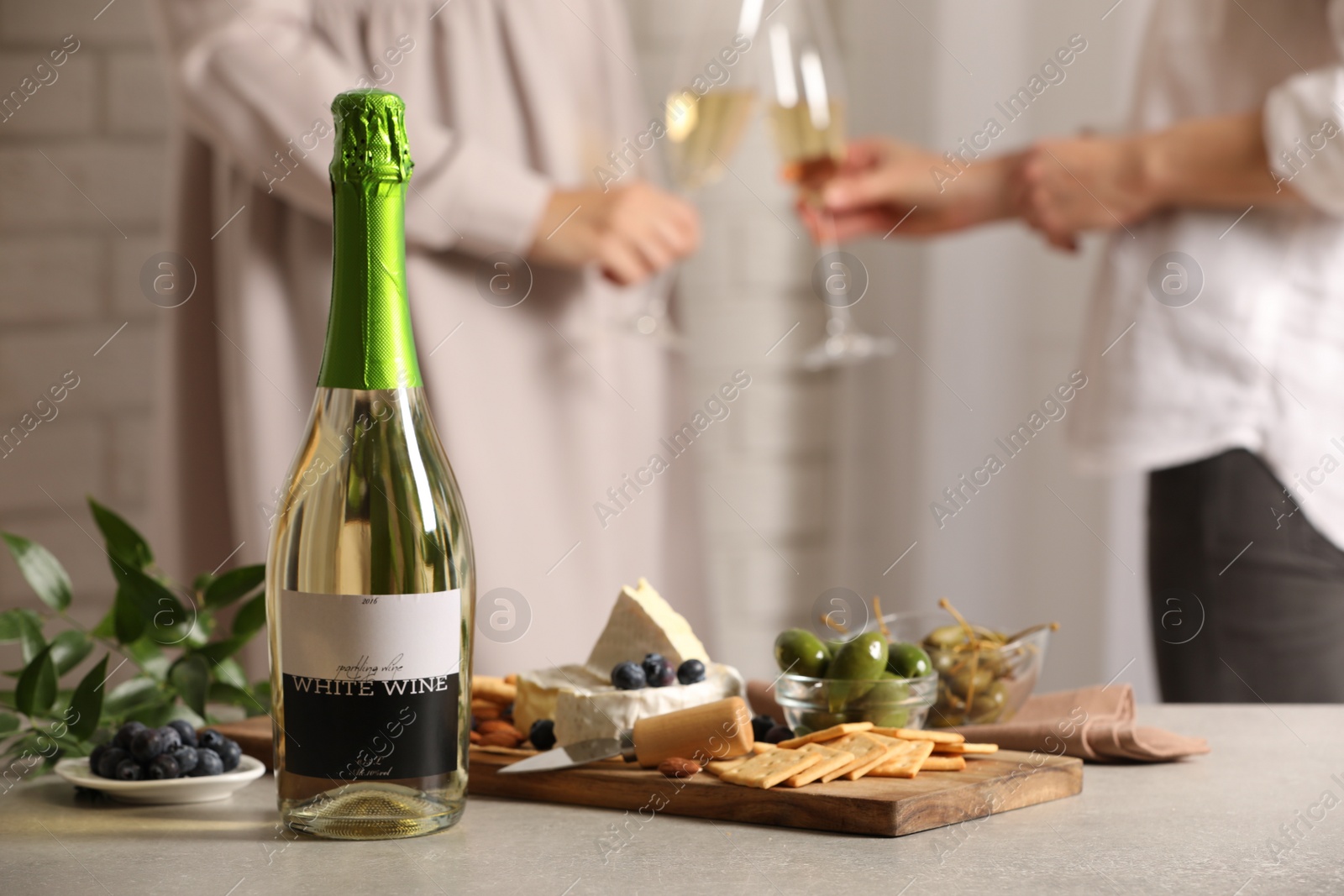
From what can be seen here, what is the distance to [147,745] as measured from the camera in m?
0.63

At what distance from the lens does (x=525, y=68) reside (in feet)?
4.82

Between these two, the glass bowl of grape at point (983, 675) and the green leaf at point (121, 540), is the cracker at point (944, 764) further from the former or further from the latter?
the green leaf at point (121, 540)

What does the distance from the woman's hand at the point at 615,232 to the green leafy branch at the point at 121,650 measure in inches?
28.2

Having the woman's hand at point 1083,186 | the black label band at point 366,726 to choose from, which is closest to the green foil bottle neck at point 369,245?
the black label band at point 366,726

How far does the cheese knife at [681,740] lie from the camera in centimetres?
62

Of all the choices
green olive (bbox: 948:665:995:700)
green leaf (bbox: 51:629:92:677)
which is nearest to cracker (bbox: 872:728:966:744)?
green olive (bbox: 948:665:995:700)

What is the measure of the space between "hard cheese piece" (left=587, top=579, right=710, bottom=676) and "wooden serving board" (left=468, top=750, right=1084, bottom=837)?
2.5 inches

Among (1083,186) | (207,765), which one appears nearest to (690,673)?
(207,765)

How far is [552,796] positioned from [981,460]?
137cm

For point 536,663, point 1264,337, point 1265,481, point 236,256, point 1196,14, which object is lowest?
point 536,663

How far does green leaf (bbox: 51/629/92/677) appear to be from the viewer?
708mm

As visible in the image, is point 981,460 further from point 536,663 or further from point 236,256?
point 236,256

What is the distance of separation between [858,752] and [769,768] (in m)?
0.05

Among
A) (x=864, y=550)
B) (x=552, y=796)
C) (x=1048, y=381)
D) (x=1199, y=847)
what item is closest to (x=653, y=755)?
(x=552, y=796)
